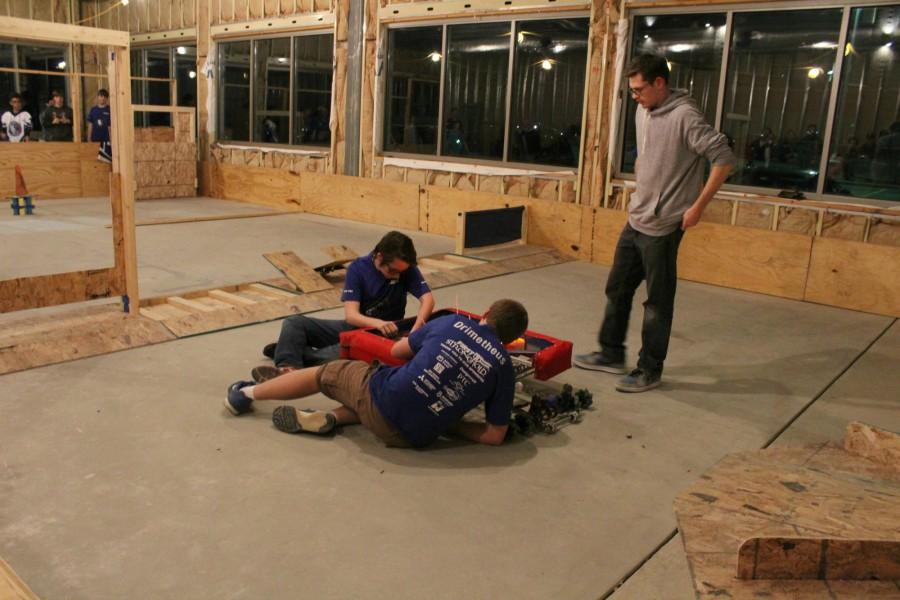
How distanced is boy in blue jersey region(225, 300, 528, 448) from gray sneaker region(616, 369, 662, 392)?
1.18 m

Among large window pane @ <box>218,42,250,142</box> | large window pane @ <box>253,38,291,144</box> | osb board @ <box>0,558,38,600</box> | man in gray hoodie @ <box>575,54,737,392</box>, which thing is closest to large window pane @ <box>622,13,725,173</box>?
man in gray hoodie @ <box>575,54,737,392</box>

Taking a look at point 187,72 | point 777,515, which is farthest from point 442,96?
point 777,515

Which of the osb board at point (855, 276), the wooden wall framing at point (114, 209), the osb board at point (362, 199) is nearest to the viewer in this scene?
the wooden wall framing at point (114, 209)

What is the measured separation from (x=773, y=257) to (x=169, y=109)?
1007 cm

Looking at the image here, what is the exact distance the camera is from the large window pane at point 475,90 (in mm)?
9875

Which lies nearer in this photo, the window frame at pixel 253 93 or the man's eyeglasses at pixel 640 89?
the man's eyeglasses at pixel 640 89

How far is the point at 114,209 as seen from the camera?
4.89 metres

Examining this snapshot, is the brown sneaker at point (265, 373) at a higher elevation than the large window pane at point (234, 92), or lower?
lower

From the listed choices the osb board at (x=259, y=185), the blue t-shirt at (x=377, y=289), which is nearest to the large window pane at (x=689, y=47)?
the blue t-shirt at (x=377, y=289)

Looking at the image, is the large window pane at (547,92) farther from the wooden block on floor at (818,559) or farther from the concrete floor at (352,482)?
the wooden block on floor at (818,559)

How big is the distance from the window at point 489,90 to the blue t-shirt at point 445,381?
6.31 meters

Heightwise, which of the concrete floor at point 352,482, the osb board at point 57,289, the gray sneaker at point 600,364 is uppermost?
the osb board at point 57,289

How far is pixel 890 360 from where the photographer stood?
16.9 ft

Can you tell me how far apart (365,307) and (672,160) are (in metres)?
1.90
